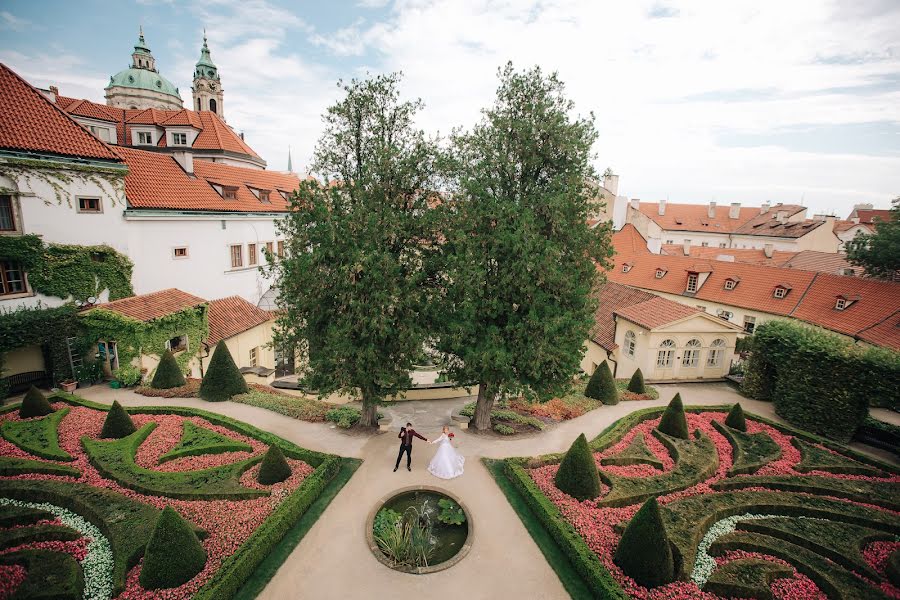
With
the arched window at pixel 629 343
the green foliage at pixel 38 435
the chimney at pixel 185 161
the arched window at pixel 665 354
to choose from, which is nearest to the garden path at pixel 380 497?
the green foliage at pixel 38 435

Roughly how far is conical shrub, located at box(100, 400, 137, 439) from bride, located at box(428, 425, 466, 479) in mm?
11949

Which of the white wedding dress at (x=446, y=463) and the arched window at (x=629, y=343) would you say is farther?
the arched window at (x=629, y=343)

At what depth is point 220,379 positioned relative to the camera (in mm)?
20594

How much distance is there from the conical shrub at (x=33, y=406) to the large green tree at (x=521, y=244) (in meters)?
16.8

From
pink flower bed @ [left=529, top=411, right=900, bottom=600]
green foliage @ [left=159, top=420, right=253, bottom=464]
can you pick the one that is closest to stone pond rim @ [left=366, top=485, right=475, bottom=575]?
pink flower bed @ [left=529, top=411, right=900, bottom=600]

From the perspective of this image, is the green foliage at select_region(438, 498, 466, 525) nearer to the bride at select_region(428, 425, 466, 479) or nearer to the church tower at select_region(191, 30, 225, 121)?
the bride at select_region(428, 425, 466, 479)

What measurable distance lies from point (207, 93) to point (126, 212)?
6270 cm

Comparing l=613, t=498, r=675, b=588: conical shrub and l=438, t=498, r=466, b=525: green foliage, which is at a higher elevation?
l=613, t=498, r=675, b=588: conical shrub

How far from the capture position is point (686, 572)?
10305 mm

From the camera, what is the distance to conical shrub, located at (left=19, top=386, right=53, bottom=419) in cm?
1658

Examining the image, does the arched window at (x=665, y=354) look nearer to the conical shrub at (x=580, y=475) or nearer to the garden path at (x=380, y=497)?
the garden path at (x=380, y=497)

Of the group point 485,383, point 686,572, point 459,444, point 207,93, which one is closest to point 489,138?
point 485,383

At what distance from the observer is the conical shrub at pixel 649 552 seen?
9.91 m

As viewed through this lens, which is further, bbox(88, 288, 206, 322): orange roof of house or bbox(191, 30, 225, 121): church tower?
bbox(191, 30, 225, 121): church tower
